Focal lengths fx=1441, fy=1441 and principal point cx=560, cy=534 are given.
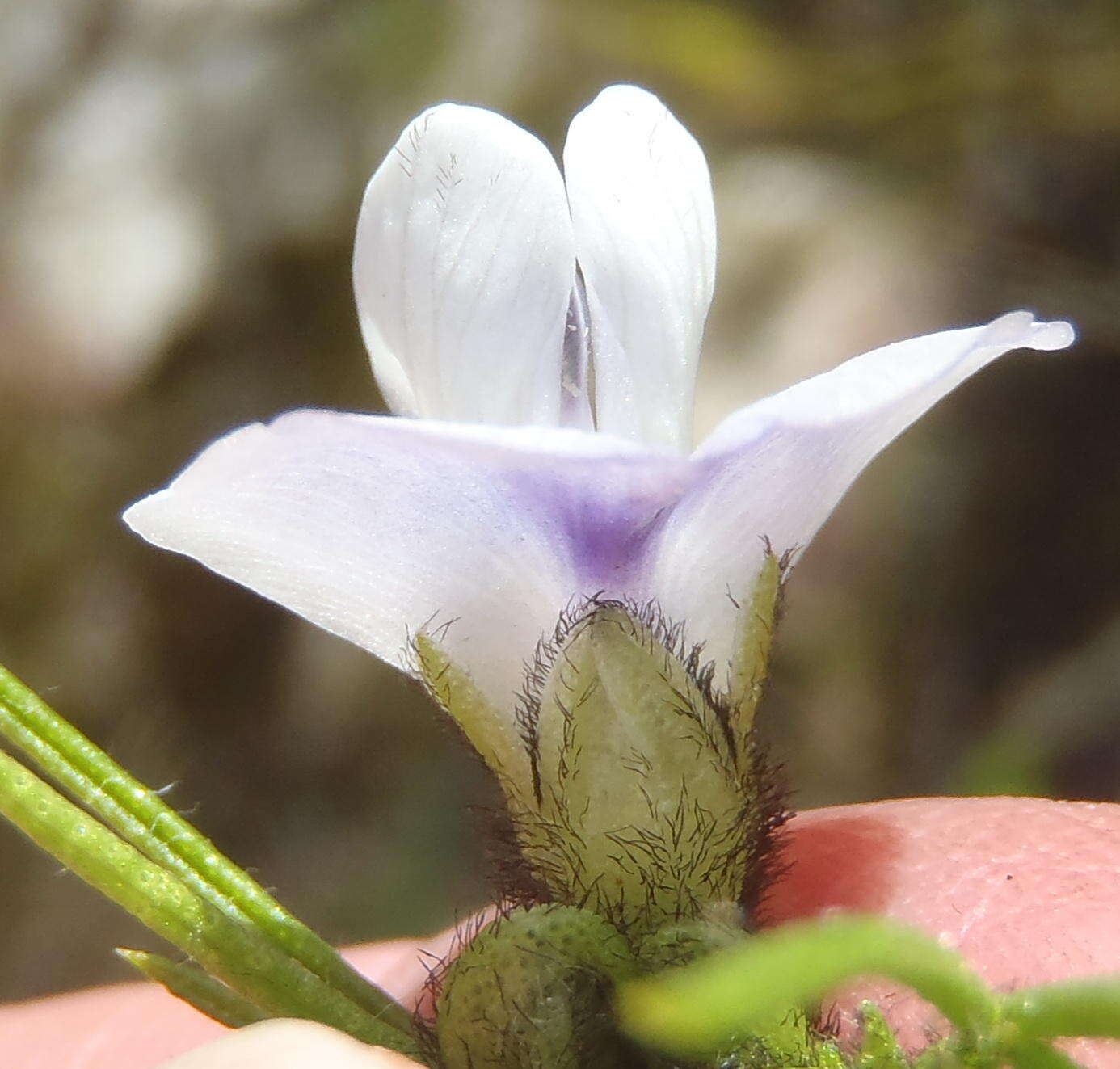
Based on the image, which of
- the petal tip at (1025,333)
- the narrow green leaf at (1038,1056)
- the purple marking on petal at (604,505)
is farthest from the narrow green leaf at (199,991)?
the petal tip at (1025,333)

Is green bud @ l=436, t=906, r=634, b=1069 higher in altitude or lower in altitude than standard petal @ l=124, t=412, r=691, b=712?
lower

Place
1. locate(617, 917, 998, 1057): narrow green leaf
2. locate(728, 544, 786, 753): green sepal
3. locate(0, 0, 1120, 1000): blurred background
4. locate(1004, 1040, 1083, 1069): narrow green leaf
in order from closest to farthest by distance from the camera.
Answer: locate(617, 917, 998, 1057): narrow green leaf
locate(1004, 1040, 1083, 1069): narrow green leaf
locate(728, 544, 786, 753): green sepal
locate(0, 0, 1120, 1000): blurred background

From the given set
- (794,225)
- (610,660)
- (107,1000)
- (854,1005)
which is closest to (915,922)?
(854,1005)

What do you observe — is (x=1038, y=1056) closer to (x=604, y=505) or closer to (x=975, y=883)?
(x=604, y=505)

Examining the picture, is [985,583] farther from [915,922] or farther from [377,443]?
[377,443]

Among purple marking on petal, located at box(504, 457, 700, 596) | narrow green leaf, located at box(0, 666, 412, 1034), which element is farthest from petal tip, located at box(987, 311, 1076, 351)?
narrow green leaf, located at box(0, 666, 412, 1034)

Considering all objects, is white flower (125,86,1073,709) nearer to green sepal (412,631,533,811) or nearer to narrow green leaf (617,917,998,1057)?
green sepal (412,631,533,811)

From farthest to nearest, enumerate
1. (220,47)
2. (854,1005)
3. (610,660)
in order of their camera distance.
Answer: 1. (220,47)
2. (854,1005)
3. (610,660)
